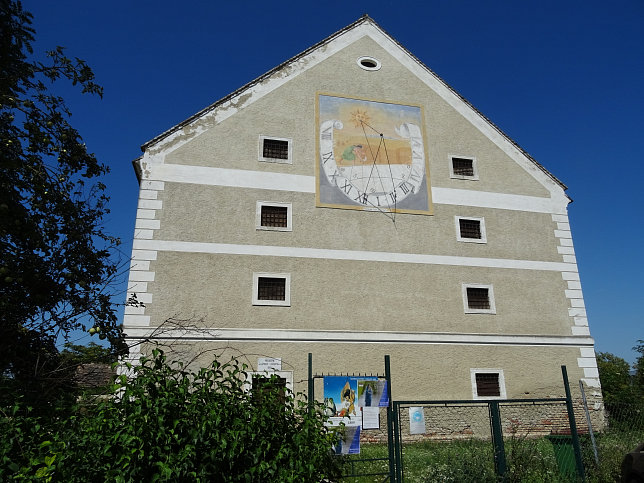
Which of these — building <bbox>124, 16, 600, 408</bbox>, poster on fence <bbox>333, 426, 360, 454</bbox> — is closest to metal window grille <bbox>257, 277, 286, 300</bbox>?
building <bbox>124, 16, 600, 408</bbox>

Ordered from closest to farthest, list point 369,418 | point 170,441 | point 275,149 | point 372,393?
point 170,441 → point 369,418 → point 372,393 → point 275,149

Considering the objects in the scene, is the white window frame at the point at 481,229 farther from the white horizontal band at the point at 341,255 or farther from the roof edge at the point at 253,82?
the roof edge at the point at 253,82

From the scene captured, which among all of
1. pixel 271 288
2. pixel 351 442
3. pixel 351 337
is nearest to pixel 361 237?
pixel 351 337

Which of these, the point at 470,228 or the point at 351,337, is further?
the point at 470,228

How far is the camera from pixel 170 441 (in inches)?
144

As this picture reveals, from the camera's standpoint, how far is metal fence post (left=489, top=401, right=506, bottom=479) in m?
7.71

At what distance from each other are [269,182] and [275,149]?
4.30 ft

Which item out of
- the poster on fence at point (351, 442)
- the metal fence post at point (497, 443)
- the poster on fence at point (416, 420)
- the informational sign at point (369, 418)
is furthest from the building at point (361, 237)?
the metal fence post at point (497, 443)

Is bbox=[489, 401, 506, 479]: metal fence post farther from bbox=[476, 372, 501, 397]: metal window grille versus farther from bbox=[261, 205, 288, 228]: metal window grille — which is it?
bbox=[261, 205, 288, 228]: metal window grille

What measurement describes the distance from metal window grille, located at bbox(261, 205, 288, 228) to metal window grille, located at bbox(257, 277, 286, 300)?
1.77 meters

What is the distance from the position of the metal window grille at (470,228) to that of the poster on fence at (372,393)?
8117 mm

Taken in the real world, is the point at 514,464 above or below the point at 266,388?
below

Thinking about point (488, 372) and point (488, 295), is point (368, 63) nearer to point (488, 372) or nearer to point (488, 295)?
point (488, 295)

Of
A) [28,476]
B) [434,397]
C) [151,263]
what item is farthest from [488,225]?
[28,476]
